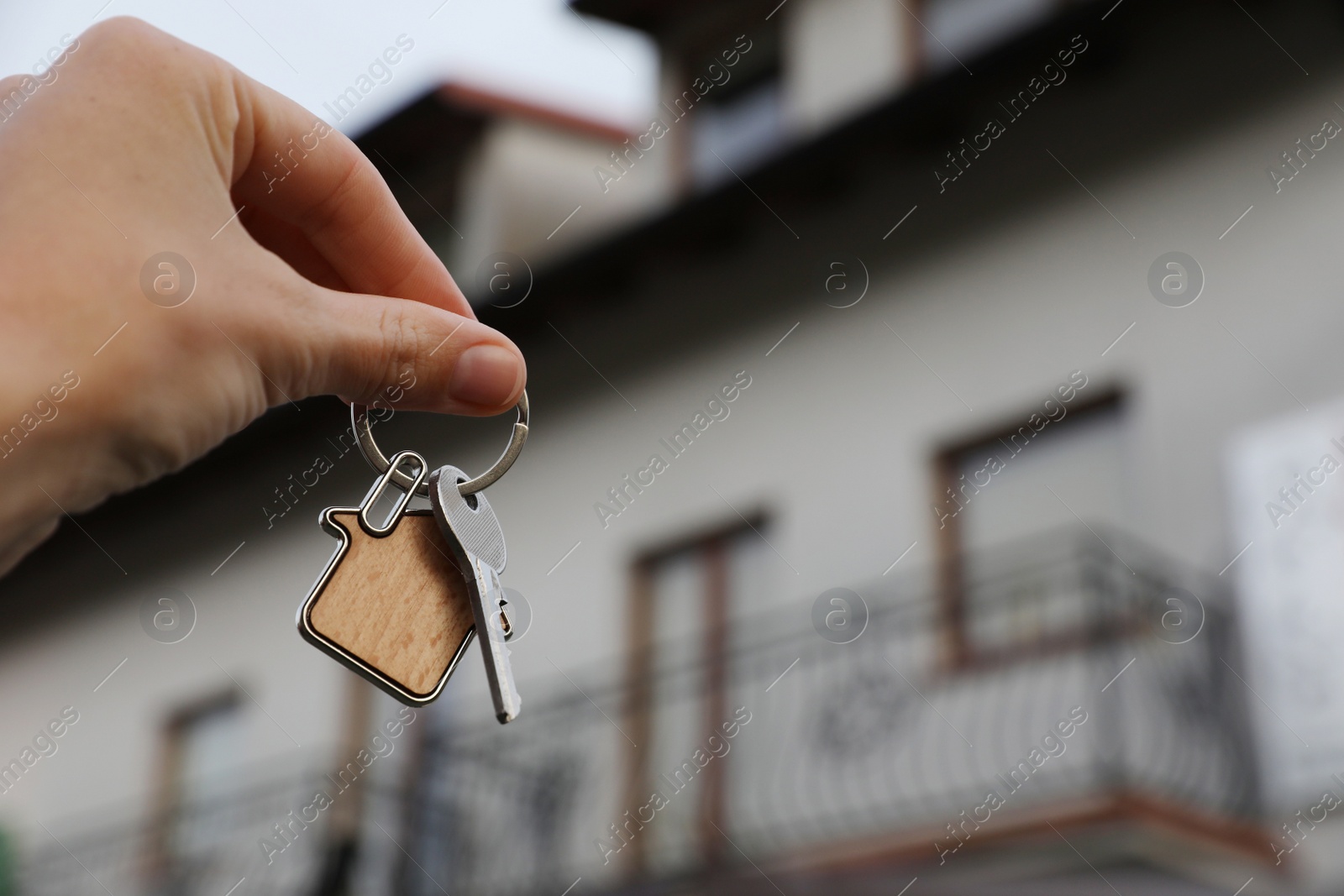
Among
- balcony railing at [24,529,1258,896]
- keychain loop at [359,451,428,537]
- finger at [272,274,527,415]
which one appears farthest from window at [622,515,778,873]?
finger at [272,274,527,415]

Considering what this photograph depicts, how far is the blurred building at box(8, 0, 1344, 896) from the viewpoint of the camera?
8.26 m

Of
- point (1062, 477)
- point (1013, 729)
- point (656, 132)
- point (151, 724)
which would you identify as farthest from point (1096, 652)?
point (151, 724)

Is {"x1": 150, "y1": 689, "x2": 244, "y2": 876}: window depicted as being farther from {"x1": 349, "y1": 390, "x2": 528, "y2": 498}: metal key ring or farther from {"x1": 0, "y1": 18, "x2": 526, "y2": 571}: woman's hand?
{"x1": 0, "y1": 18, "x2": 526, "y2": 571}: woman's hand

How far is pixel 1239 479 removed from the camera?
8383mm

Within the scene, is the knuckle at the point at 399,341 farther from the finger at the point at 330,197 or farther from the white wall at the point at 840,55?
the white wall at the point at 840,55

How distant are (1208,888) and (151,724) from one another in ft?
35.8

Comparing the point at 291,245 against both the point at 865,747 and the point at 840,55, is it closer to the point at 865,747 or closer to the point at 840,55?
the point at 865,747

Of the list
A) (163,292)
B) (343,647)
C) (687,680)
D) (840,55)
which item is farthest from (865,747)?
(163,292)

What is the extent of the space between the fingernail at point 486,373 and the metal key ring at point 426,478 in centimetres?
4

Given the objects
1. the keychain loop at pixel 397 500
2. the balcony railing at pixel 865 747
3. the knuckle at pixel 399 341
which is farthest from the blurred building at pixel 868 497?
the knuckle at pixel 399 341

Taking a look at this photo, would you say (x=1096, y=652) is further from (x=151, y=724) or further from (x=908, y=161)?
(x=151, y=724)

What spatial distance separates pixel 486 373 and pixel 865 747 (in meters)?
8.65

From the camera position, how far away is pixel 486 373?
1189 millimetres

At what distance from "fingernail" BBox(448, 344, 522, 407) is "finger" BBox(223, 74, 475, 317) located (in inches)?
4.0
